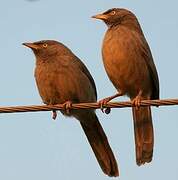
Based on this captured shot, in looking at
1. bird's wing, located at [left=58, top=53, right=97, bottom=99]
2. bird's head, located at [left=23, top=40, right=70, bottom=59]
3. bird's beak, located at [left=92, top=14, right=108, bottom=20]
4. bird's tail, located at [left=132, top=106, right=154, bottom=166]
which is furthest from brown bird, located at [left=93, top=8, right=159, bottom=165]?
bird's head, located at [left=23, top=40, right=70, bottom=59]

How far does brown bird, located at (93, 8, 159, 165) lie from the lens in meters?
9.23

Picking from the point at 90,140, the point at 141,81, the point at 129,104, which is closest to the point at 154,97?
the point at 141,81

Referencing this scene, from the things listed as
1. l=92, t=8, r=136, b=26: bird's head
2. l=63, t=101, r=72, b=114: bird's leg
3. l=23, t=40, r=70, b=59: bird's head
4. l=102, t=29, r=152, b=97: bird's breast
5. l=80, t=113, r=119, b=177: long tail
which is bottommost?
l=80, t=113, r=119, b=177: long tail

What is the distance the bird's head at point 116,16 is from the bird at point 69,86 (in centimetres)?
80

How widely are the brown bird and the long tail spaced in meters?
0.55

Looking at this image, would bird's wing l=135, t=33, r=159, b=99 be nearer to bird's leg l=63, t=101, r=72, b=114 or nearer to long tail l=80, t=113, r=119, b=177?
long tail l=80, t=113, r=119, b=177

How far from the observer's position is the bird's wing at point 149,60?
9383mm

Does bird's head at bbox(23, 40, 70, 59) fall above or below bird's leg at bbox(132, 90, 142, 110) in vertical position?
above

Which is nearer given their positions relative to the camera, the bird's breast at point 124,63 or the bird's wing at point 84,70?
the bird's breast at point 124,63

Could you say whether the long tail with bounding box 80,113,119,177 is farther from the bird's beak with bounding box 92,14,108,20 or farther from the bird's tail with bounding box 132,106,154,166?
the bird's beak with bounding box 92,14,108,20

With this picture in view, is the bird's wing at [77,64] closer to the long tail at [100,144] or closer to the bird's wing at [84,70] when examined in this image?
the bird's wing at [84,70]

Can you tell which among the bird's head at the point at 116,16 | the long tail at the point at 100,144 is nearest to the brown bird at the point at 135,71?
the bird's head at the point at 116,16

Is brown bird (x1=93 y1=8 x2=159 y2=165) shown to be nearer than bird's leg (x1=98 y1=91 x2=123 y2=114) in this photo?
No

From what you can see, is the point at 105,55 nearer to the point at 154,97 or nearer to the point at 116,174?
the point at 154,97
